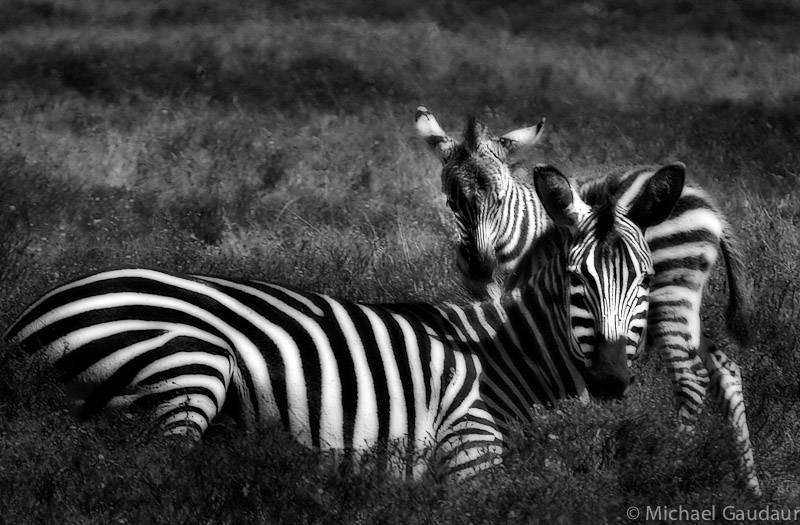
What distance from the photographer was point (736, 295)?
580 centimetres

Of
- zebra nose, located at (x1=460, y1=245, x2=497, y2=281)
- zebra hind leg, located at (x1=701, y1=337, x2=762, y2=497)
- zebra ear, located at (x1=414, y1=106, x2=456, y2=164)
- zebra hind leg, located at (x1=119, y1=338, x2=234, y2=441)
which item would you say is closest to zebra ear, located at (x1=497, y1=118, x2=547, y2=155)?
zebra ear, located at (x1=414, y1=106, x2=456, y2=164)

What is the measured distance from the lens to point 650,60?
20.8 metres

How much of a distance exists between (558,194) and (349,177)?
21.4ft

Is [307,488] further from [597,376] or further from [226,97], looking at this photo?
[226,97]

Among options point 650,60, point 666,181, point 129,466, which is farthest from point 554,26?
point 129,466

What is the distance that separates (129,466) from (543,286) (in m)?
2.14

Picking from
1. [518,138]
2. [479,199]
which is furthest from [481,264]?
[518,138]

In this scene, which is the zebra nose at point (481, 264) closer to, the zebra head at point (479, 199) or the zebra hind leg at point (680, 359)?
the zebra head at point (479, 199)

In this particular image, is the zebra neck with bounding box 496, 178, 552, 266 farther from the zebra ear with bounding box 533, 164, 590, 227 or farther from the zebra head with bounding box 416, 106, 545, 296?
the zebra ear with bounding box 533, 164, 590, 227

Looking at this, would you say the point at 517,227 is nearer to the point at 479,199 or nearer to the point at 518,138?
the point at 479,199

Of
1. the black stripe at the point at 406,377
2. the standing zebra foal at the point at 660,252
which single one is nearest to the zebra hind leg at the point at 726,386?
the standing zebra foal at the point at 660,252

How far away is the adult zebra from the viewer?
4250 millimetres

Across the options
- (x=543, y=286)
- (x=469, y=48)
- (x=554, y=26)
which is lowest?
(x=543, y=286)

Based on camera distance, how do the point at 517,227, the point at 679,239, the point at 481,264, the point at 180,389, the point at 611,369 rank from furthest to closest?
1. the point at 517,227
2. the point at 481,264
3. the point at 679,239
4. the point at 611,369
5. the point at 180,389
